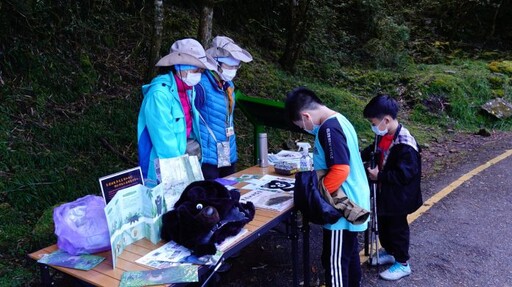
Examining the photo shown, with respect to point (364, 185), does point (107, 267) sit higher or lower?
lower

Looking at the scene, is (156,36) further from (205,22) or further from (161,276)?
(161,276)

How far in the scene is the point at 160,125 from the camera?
9.39 ft

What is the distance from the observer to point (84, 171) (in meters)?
4.77

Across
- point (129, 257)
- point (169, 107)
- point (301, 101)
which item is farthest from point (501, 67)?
point (129, 257)

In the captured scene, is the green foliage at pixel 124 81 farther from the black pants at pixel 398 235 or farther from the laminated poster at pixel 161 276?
the black pants at pixel 398 235

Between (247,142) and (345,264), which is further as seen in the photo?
(247,142)

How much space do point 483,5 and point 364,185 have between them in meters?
14.4

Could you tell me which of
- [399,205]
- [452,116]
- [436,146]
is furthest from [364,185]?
[452,116]

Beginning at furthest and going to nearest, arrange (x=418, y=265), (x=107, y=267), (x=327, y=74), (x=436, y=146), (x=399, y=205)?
(x=327, y=74) → (x=436, y=146) → (x=418, y=265) → (x=399, y=205) → (x=107, y=267)

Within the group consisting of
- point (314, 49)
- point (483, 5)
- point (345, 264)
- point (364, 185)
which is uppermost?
point (483, 5)

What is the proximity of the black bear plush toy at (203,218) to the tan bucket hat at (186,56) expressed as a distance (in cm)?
89

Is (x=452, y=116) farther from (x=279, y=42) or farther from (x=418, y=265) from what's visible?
(x=418, y=265)

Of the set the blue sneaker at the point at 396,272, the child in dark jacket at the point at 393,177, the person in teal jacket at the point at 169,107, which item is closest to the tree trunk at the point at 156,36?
the person in teal jacket at the point at 169,107

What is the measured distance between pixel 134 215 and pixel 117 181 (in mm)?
207
